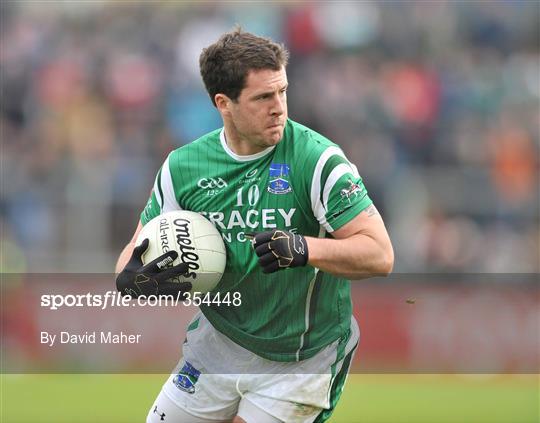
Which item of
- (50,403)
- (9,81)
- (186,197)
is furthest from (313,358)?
(9,81)

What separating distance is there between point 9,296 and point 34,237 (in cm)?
109

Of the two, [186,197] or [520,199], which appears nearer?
[186,197]

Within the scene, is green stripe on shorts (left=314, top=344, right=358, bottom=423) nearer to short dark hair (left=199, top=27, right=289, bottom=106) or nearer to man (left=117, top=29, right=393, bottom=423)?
man (left=117, top=29, right=393, bottom=423)

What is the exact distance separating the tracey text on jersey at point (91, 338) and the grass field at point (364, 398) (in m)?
0.40

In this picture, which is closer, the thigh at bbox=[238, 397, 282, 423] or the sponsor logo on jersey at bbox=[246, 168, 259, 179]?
the thigh at bbox=[238, 397, 282, 423]

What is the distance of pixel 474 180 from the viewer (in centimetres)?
1319

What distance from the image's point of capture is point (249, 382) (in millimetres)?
5453

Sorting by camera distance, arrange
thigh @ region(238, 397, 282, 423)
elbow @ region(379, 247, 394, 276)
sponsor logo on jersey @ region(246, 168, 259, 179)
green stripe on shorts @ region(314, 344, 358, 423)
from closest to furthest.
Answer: elbow @ region(379, 247, 394, 276)
thigh @ region(238, 397, 282, 423)
sponsor logo on jersey @ region(246, 168, 259, 179)
green stripe on shorts @ region(314, 344, 358, 423)

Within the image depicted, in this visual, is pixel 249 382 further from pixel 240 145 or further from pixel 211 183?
pixel 240 145

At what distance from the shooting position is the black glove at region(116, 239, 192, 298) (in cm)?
532

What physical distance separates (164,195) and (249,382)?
1064 millimetres

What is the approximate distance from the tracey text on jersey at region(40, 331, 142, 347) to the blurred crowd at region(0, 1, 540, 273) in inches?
37.0

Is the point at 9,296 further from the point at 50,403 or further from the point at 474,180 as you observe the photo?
the point at 474,180
